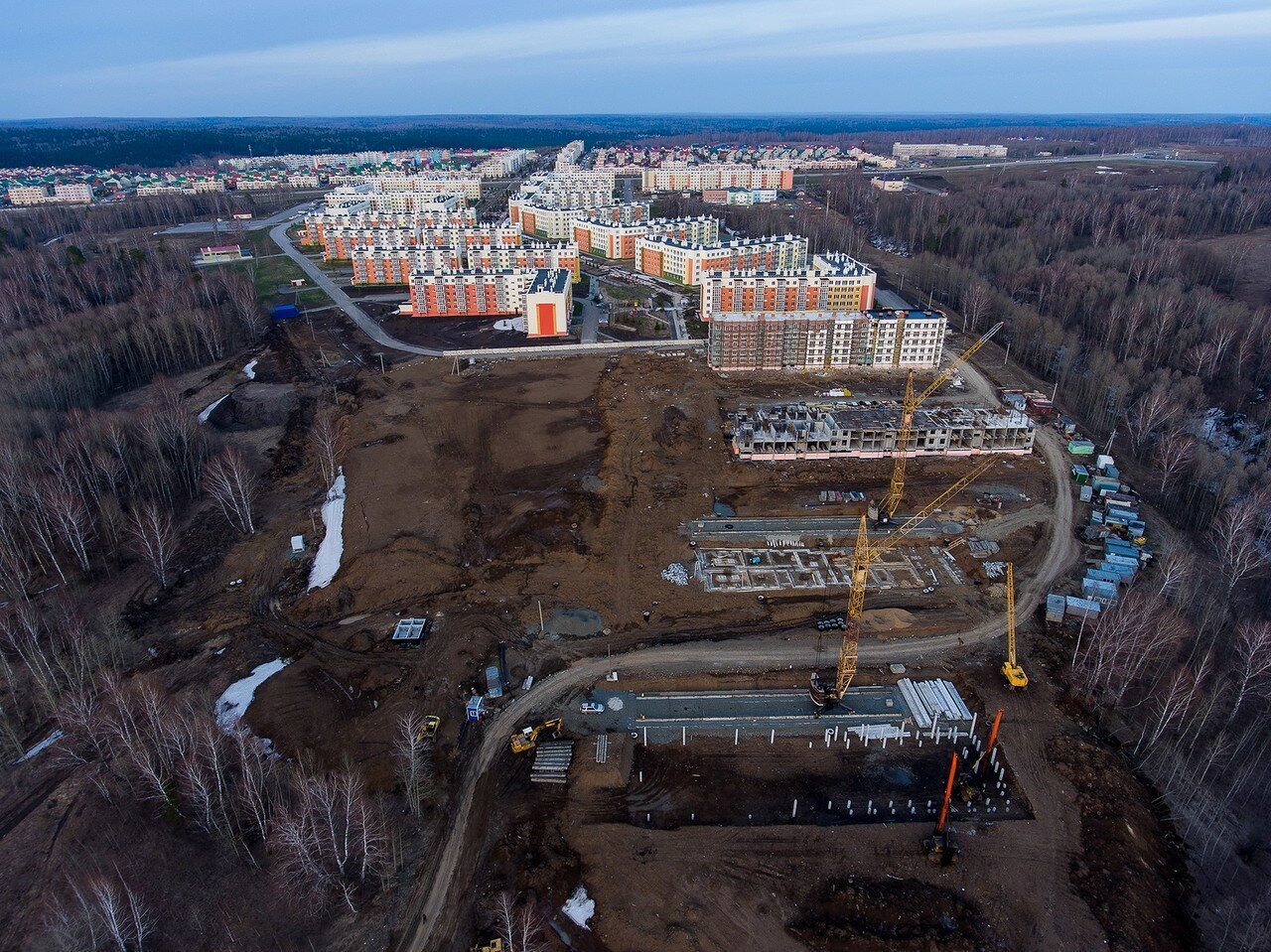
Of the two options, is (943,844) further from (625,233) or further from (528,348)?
(625,233)

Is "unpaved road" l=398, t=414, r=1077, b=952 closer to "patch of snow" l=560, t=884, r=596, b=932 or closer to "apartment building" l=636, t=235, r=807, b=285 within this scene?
"patch of snow" l=560, t=884, r=596, b=932

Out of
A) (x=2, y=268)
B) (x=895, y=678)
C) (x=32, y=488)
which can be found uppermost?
(x=2, y=268)

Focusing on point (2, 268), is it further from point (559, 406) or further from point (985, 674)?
point (985, 674)

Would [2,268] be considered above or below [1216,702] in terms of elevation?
above

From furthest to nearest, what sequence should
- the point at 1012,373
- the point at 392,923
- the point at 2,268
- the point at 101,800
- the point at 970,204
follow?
the point at 970,204, the point at 2,268, the point at 1012,373, the point at 101,800, the point at 392,923

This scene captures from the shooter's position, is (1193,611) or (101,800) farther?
(1193,611)

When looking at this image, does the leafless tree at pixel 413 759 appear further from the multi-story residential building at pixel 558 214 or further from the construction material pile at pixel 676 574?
the multi-story residential building at pixel 558 214

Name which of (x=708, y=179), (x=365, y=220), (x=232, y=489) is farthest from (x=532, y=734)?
(x=708, y=179)

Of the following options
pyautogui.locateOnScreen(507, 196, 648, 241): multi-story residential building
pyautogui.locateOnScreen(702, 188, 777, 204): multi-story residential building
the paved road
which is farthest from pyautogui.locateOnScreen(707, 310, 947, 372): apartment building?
pyautogui.locateOnScreen(702, 188, 777, 204): multi-story residential building

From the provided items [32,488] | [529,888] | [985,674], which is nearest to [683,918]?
[529,888]
